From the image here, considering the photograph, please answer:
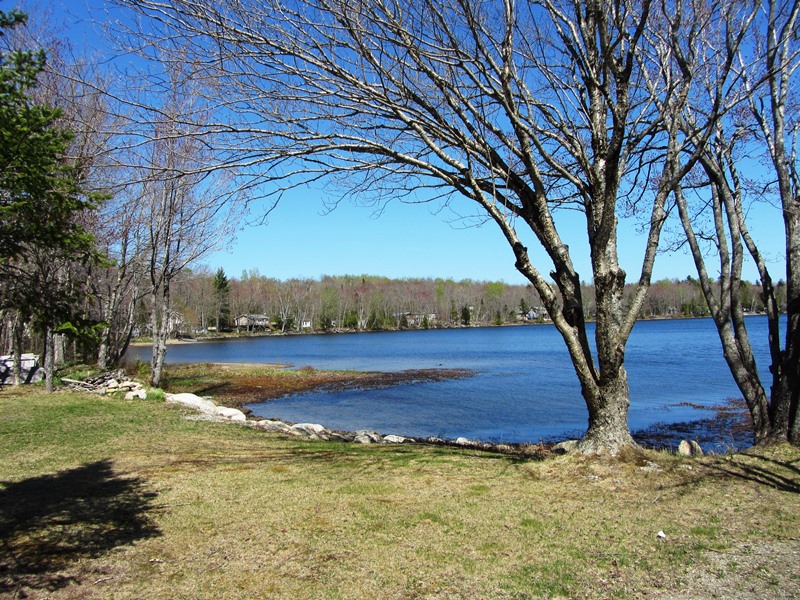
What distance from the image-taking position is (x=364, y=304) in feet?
362

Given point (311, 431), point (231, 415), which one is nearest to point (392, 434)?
point (311, 431)

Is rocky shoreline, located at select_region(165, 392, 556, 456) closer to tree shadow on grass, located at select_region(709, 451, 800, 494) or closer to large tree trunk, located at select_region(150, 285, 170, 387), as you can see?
large tree trunk, located at select_region(150, 285, 170, 387)

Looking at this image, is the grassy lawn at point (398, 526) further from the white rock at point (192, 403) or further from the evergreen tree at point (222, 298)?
the evergreen tree at point (222, 298)

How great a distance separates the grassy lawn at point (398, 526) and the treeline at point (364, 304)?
254ft

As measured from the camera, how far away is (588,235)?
6.65 metres

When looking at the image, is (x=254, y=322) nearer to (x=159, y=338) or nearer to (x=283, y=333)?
(x=283, y=333)

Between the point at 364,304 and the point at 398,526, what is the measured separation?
348ft

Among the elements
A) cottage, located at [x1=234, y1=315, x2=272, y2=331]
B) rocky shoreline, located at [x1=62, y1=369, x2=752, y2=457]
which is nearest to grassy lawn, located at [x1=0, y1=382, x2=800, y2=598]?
rocky shoreline, located at [x1=62, y1=369, x2=752, y2=457]

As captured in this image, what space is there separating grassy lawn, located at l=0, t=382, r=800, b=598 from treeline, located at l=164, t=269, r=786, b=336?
77492 mm

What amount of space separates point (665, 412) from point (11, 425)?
17.2 meters

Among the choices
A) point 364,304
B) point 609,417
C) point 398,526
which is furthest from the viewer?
point 364,304

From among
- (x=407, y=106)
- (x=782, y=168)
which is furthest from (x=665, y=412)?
(x=407, y=106)

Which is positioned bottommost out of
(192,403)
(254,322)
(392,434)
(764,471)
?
(392,434)

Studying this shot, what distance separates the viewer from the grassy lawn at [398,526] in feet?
11.9
